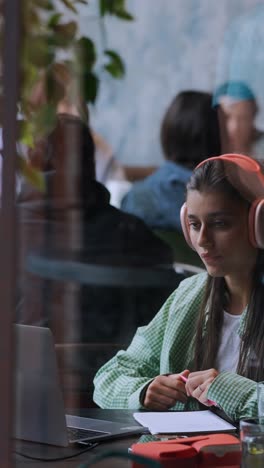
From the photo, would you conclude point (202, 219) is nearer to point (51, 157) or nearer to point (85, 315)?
point (51, 157)

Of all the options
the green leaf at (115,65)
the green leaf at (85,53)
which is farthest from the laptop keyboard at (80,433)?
the green leaf at (115,65)

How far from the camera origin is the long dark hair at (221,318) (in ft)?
7.27

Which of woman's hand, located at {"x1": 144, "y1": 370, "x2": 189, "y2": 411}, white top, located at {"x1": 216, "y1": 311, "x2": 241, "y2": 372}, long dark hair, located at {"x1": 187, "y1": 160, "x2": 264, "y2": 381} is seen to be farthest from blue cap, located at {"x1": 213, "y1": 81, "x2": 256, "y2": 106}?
woman's hand, located at {"x1": 144, "y1": 370, "x2": 189, "y2": 411}

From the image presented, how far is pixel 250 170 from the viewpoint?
2.30 meters

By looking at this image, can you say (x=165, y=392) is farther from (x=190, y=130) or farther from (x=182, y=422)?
(x=190, y=130)

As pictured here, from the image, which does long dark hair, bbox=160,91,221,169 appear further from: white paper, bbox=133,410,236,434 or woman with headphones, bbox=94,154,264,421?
white paper, bbox=133,410,236,434

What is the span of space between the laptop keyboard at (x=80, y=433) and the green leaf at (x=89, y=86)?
1491 millimetres

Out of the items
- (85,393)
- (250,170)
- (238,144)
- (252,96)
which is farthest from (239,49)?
(85,393)

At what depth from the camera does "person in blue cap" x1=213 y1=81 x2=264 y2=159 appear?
2.69 m

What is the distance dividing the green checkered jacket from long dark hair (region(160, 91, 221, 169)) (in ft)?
1.47

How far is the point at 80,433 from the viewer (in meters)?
1.86

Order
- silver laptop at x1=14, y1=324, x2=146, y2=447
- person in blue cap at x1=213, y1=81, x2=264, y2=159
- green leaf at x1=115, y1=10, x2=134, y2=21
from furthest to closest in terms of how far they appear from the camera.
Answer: green leaf at x1=115, y1=10, x2=134, y2=21 → person in blue cap at x1=213, y1=81, x2=264, y2=159 → silver laptop at x1=14, y1=324, x2=146, y2=447

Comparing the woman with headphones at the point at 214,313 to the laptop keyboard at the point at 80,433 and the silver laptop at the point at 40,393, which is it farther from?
the silver laptop at the point at 40,393

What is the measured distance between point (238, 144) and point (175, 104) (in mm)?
720
